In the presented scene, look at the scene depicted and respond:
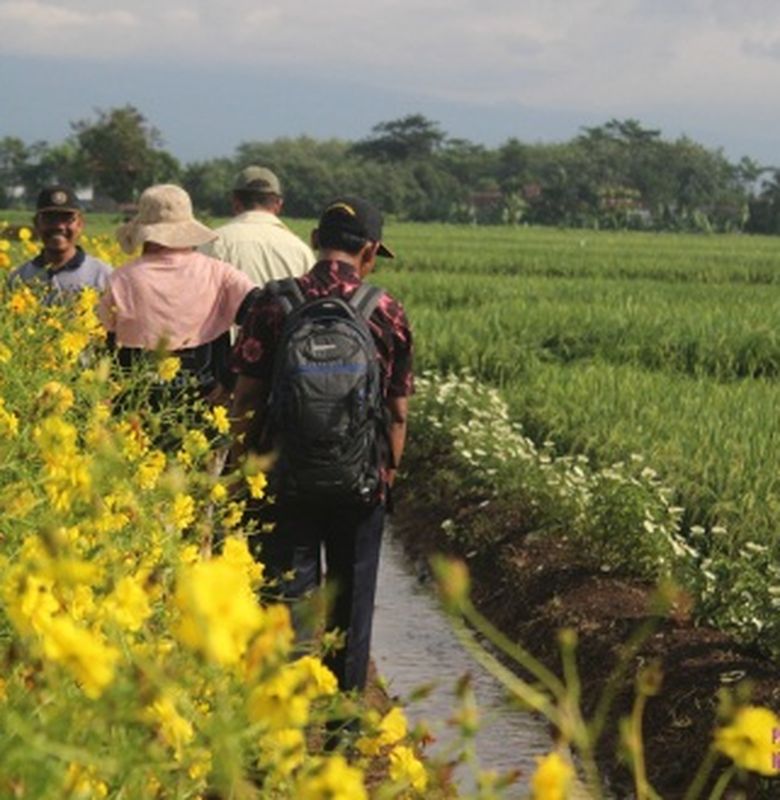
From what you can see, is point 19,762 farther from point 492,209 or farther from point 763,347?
point 492,209

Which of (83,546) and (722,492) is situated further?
(722,492)

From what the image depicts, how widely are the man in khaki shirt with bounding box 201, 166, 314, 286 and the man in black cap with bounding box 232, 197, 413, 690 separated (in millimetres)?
1407

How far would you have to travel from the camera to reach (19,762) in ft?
5.94

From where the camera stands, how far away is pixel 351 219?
503cm

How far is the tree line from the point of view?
300ft

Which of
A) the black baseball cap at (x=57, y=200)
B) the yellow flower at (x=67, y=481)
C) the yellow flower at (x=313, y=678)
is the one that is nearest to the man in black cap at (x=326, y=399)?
the yellow flower at (x=67, y=481)

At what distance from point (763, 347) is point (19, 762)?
14.8 m

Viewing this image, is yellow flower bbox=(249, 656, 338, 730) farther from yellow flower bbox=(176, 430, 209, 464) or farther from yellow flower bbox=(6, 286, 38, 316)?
yellow flower bbox=(6, 286, 38, 316)

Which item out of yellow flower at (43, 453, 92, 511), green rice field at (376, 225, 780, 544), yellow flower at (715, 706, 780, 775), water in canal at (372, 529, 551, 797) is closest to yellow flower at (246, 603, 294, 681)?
yellow flower at (715, 706, 780, 775)

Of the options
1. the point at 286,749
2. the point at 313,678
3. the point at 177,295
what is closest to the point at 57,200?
the point at 177,295

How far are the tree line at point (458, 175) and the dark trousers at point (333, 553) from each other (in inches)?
3051

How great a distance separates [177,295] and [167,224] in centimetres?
22

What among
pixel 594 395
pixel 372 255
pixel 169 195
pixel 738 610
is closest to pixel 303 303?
pixel 372 255

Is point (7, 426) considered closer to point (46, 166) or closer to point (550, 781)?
point (550, 781)
